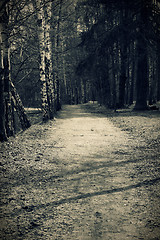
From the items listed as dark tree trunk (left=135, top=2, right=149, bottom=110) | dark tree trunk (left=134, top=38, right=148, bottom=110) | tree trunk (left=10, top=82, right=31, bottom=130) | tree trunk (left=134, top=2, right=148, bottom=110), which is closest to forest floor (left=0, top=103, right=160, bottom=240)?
tree trunk (left=10, top=82, right=31, bottom=130)

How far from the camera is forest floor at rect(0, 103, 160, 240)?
2.59m

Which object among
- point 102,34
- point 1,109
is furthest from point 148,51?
point 1,109

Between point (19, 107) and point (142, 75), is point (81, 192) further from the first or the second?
point (142, 75)

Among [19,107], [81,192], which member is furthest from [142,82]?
[81,192]

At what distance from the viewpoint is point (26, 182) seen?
415 centimetres

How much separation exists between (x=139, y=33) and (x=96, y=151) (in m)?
11.2

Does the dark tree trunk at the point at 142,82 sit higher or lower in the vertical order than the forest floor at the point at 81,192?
higher

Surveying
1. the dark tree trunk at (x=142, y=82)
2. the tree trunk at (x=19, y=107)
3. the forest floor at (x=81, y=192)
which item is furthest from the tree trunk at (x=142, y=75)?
the forest floor at (x=81, y=192)

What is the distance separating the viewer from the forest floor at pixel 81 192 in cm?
259

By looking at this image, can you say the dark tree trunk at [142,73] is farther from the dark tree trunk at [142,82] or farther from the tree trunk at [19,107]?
the tree trunk at [19,107]

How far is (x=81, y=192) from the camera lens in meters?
3.60

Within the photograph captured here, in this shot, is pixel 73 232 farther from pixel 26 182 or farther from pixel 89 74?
pixel 89 74

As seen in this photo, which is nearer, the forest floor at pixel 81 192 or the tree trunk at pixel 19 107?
the forest floor at pixel 81 192

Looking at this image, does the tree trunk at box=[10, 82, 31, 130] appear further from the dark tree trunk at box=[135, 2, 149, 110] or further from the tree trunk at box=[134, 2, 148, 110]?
the tree trunk at box=[134, 2, 148, 110]
